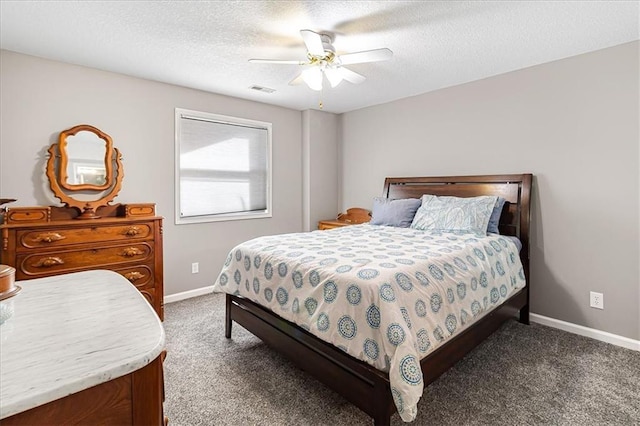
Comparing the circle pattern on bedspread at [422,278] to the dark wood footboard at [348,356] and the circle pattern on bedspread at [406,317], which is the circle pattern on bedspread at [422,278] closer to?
the circle pattern on bedspread at [406,317]

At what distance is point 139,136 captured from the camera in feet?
11.1

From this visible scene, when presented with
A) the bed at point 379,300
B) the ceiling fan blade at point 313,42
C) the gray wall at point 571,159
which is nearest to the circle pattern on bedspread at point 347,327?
the bed at point 379,300

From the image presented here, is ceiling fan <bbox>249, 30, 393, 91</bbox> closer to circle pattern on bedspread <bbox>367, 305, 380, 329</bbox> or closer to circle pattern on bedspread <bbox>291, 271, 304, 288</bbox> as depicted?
circle pattern on bedspread <bbox>291, 271, 304, 288</bbox>

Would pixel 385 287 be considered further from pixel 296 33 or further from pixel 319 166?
pixel 319 166

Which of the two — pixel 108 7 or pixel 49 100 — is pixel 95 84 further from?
pixel 108 7

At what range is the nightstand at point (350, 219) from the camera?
14.7 feet

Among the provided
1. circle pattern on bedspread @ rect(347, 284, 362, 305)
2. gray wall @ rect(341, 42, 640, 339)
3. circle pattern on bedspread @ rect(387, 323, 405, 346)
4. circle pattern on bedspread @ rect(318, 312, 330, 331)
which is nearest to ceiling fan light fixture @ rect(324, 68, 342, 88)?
gray wall @ rect(341, 42, 640, 339)

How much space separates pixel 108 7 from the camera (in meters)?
2.05

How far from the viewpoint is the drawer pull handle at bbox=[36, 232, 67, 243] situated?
252 centimetres

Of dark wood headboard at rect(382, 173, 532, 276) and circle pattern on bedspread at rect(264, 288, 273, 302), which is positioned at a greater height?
dark wood headboard at rect(382, 173, 532, 276)

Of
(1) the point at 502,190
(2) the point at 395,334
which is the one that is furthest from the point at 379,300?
(1) the point at 502,190

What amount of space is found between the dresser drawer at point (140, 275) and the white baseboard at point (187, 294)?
660mm

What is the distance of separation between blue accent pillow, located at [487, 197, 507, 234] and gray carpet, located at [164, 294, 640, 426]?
3.02ft

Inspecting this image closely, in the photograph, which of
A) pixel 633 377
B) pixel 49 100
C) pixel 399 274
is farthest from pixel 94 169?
pixel 633 377
